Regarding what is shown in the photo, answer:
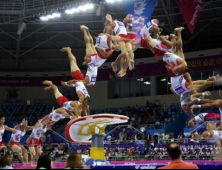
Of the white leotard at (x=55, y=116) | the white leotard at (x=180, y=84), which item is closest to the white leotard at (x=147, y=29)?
the white leotard at (x=180, y=84)

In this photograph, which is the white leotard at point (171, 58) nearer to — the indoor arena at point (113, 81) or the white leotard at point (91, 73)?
the indoor arena at point (113, 81)

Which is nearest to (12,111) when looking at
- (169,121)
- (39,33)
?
(39,33)

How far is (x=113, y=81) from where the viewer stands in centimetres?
3456

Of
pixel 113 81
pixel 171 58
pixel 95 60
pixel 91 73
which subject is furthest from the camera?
pixel 113 81

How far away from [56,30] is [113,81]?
6.17 m

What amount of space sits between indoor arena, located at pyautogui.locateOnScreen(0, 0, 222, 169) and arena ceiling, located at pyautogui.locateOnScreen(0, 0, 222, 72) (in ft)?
0.26

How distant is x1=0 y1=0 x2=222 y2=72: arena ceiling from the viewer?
1076 inches

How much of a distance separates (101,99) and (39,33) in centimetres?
736

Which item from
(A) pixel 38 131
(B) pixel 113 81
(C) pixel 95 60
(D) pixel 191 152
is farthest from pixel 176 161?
(B) pixel 113 81

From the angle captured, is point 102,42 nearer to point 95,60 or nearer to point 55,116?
point 95,60

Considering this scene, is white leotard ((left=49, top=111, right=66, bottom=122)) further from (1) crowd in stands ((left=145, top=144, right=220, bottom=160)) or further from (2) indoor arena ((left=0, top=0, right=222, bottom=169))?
(1) crowd in stands ((left=145, top=144, right=220, bottom=160))

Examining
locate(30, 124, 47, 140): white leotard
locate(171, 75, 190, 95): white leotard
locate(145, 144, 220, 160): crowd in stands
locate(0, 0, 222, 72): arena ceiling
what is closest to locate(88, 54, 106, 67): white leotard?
locate(171, 75, 190, 95): white leotard

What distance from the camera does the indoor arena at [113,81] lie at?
13562mm

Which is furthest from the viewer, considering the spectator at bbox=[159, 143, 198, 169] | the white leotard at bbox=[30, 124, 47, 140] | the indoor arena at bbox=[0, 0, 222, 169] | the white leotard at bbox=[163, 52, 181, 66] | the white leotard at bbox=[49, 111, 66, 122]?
the white leotard at bbox=[30, 124, 47, 140]
